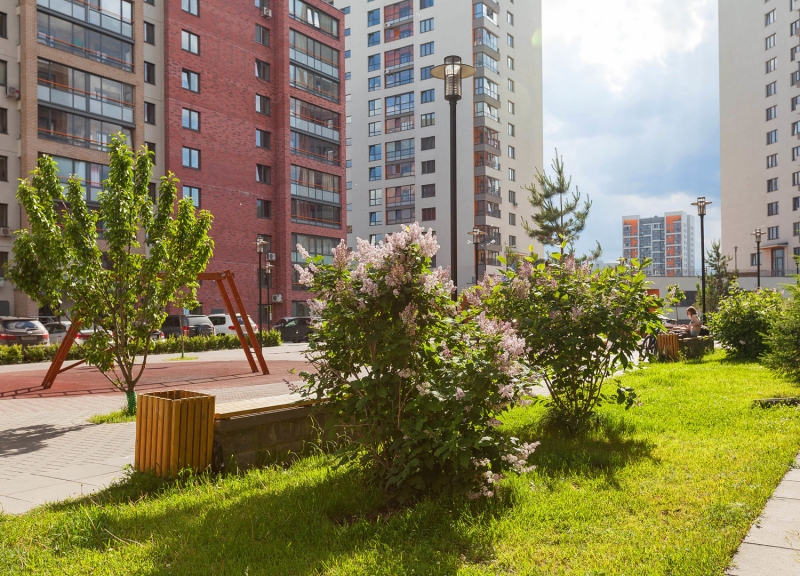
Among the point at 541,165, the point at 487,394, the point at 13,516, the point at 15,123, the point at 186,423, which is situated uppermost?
the point at 541,165

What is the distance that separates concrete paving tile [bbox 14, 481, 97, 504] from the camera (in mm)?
5789

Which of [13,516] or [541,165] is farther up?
[541,165]

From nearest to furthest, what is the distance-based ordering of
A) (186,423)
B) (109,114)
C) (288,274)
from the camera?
(186,423) < (109,114) < (288,274)

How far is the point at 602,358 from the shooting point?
7.57 metres

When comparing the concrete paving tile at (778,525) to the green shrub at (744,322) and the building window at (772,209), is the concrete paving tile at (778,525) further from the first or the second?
the building window at (772,209)

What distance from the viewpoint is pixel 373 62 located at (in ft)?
253

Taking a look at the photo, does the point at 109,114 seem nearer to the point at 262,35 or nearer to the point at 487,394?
the point at 262,35

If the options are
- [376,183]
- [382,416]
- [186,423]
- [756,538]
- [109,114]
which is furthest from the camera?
[376,183]

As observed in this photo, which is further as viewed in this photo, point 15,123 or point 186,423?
point 15,123

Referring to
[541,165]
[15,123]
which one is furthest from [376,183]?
[15,123]

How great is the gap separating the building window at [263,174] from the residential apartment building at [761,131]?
49.0m

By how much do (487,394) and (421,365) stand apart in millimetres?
564

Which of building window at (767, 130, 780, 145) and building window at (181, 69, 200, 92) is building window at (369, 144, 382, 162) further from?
building window at (767, 130, 780, 145)

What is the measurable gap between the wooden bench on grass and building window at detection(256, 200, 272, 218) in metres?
45.4
